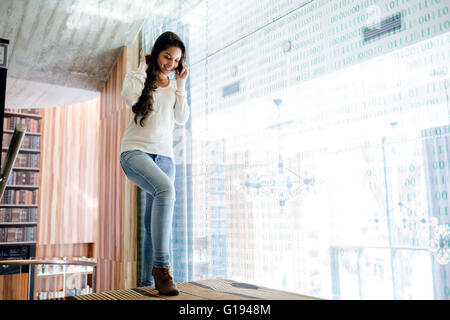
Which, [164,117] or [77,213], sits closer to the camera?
[164,117]

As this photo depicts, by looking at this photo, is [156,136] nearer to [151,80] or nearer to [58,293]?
[151,80]

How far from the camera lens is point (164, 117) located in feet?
5.57

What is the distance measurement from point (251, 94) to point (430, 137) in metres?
0.95

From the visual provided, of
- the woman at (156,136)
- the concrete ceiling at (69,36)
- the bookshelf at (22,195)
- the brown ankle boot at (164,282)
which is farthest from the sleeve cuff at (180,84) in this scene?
the bookshelf at (22,195)

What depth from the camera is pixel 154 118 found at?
1653 mm

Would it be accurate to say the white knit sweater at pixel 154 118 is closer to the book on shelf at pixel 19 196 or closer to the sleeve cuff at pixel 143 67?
the sleeve cuff at pixel 143 67

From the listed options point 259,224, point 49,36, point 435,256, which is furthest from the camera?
point 49,36

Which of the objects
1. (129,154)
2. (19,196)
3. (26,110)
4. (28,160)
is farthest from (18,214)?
(129,154)

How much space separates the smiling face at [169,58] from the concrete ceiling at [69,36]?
3.57 ft

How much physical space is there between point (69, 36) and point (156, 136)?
2.23 metres

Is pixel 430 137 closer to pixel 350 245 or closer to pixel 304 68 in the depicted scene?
pixel 350 245

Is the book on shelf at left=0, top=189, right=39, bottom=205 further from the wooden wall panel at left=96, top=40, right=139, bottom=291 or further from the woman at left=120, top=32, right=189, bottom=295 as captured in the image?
the woman at left=120, top=32, right=189, bottom=295

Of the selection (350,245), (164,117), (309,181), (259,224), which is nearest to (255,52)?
(164,117)

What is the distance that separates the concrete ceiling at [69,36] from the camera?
292 centimetres
